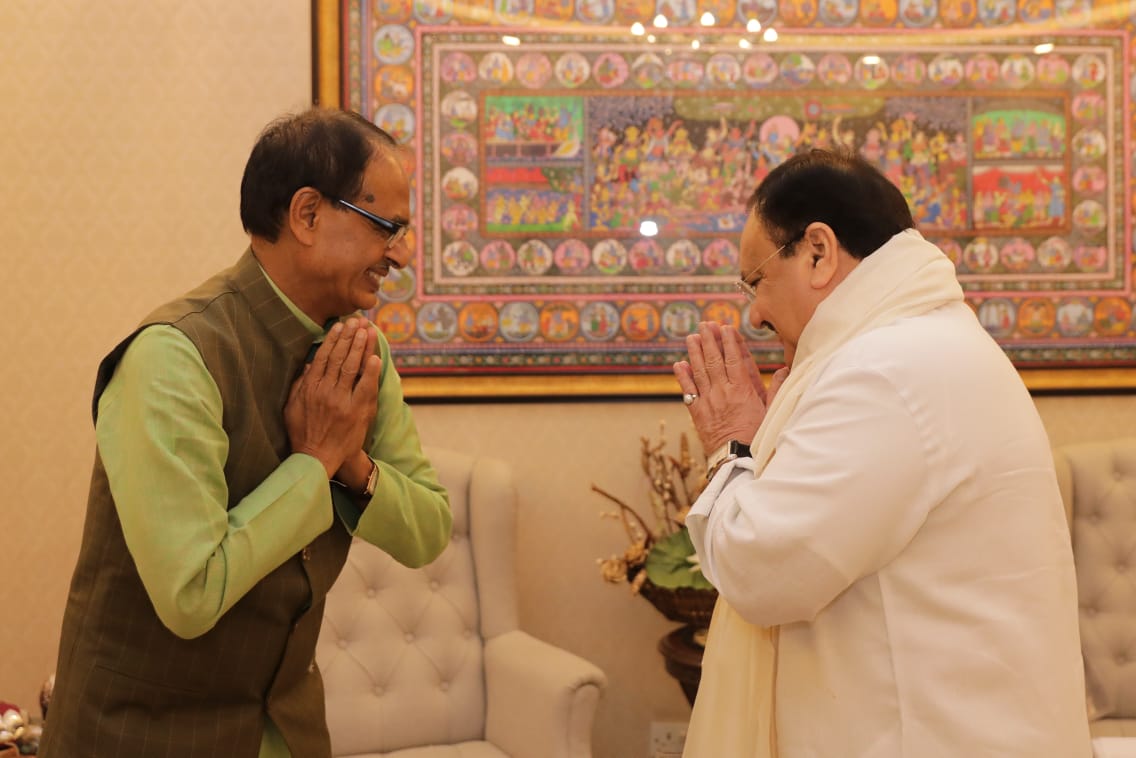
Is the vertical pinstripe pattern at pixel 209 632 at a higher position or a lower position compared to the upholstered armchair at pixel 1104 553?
higher

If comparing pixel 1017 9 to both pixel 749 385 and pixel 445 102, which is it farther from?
pixel 749 385

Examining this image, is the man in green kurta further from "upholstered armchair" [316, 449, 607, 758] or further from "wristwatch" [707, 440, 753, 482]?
"upholstered armchair" [316, 449, 607, 758]

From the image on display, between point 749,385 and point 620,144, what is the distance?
1.54 metres

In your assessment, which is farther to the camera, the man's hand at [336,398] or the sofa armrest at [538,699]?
the sofa armrest at [538,699]

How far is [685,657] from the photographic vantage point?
278 centimetres

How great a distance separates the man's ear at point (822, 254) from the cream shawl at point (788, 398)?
28 millimetres

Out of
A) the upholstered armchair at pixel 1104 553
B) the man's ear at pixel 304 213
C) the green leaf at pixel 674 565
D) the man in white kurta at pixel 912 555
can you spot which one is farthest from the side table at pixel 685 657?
the man's ear at pixel 304 213

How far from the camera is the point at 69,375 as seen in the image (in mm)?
3133

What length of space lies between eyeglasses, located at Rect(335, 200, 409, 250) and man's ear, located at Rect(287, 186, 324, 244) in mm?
34

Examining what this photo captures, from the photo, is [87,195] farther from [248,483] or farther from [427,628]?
[248,483]

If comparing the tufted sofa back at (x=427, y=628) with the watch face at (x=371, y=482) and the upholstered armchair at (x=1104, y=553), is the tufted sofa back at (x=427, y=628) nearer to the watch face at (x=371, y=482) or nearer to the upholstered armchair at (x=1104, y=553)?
the watch face at (x=371, y=482)

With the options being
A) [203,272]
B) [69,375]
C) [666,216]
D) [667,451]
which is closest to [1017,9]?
[666,216]

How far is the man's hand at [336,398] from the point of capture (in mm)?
1455

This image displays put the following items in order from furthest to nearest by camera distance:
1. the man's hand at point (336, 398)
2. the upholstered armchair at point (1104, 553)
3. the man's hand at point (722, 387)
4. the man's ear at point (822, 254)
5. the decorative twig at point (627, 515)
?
the decorative twig at point (627, 515)
the upholstered armchair at point (1104, 553)
the man's hand at point (722, 387)
the man's ear at point (822, 254)
the man's hand at point (336, 398)
